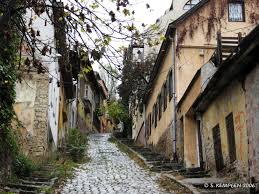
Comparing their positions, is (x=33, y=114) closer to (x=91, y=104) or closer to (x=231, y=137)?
(x=231, y=137)

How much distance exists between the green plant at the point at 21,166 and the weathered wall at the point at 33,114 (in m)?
3.56

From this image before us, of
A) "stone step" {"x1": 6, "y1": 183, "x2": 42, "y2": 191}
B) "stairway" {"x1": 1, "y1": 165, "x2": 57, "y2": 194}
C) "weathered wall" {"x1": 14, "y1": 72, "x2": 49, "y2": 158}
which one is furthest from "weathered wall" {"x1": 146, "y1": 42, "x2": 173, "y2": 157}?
"stone step" {"x1": 6, "y1": 183, "x2": 42, "y2": 191}

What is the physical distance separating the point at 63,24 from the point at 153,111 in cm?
2064

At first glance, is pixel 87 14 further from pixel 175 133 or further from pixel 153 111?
pixel 153 111

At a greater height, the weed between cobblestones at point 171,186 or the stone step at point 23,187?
the stone step at point 23,187

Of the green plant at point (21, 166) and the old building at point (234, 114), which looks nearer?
the old building at point (234, 114)

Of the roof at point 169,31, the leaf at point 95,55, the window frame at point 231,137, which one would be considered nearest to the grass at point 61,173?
the window frame at point 231,137

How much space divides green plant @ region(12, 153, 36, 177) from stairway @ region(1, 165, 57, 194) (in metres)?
0.18

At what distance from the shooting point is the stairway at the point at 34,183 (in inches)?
432

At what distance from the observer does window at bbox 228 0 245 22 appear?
68.7 ft

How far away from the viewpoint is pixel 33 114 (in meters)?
17.7

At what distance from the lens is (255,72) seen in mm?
10391

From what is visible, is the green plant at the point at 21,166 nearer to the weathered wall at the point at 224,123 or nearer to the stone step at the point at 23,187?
the stone step at the point at 23,187

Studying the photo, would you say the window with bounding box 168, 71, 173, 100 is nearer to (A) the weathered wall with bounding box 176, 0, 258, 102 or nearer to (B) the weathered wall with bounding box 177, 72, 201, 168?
(A) the weathered wall with bounding box 176, 0, 258, 102
